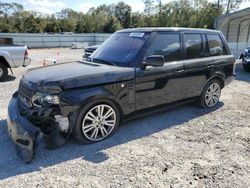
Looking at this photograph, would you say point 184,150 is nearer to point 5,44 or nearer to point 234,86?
point 234,86

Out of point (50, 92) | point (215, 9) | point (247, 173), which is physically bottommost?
point (247, 173)

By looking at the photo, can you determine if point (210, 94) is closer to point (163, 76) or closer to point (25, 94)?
point (163, 76)

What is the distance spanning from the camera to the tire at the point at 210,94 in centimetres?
580

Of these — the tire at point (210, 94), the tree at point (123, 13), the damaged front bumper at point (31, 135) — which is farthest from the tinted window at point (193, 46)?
the tree at point (123, 13)

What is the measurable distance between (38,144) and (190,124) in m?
2.80

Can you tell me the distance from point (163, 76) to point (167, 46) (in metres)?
0.61

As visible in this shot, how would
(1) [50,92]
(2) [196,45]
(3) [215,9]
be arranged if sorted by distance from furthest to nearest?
(3) [215,9] < (2) [196,45] < (1) [50,92]

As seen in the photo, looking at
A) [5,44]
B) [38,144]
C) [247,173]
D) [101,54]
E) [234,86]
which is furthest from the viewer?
[5,44]

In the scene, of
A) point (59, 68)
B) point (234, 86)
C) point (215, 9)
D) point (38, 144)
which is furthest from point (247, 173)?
point (215, 9)

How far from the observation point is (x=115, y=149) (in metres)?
3.98

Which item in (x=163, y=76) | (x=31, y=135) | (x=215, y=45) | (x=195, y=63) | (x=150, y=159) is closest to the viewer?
(x=31, y=135)

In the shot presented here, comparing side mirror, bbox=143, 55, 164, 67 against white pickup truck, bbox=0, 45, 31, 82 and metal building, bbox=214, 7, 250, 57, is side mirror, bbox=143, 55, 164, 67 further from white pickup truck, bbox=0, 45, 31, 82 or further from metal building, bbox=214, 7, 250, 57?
metal building, bbox=214, 7, 250, 57

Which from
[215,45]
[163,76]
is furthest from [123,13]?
[163,76]

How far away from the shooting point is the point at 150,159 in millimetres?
3705
